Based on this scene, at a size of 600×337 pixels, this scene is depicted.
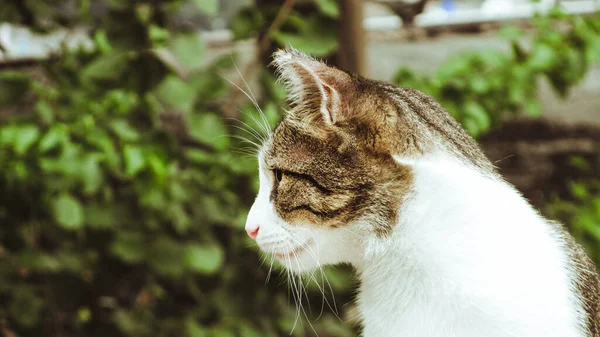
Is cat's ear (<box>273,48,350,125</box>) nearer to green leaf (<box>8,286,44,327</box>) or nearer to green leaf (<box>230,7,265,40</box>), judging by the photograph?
green leaf (<box>230,7,265,40</box>)

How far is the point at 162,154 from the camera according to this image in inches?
49.6

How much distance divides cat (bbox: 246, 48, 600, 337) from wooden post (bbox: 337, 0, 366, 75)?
63 cm

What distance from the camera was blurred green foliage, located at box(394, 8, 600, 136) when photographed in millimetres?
1485

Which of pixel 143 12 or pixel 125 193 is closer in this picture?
pixel 143 12

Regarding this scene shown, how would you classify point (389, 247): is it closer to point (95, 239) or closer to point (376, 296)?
point (376, 296)

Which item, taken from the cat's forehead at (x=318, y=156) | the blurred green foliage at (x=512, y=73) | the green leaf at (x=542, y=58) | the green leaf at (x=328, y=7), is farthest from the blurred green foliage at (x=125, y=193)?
the green leaf at (x=542, y=58)

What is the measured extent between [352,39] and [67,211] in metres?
0.70

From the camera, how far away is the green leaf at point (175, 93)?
1.15 meters

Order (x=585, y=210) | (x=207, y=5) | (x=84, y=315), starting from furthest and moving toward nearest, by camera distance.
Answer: (x=585, y=210) → (x=84, y=315) → (x=207, y=5)

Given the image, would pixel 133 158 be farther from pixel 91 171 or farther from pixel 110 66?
pixel 110 66

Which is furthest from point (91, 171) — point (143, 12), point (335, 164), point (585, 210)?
point (585, 210)

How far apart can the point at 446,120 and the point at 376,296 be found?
237 mm

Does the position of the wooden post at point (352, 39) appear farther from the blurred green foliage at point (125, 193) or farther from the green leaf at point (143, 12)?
the green leaf at point (143, 12)

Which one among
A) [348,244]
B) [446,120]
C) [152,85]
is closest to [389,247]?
[348,244]
